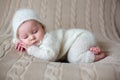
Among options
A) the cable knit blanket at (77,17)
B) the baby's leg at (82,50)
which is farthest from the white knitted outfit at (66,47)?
the cable knit blanket at (77,17)

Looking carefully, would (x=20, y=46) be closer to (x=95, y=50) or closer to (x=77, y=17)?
(x=95, y=50)

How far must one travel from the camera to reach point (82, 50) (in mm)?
1047

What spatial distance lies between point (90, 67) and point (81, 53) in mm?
157

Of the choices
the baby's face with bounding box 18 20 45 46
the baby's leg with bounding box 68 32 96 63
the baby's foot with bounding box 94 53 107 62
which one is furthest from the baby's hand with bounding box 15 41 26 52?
the baby's foot with bounding box 94 53 107 62

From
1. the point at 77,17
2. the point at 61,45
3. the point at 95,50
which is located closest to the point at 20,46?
the point at 61,45

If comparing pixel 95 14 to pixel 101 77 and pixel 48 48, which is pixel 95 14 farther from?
pixel 101 77

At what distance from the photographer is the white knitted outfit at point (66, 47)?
1.01 m

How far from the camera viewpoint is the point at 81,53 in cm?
104

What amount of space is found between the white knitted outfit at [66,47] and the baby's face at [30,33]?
0.03m

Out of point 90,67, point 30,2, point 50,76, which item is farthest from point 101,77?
point 30,2

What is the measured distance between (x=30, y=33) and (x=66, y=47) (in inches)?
6.6

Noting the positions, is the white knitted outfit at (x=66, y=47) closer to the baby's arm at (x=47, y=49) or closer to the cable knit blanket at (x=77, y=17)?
the baby's arm at (x=47, y=49)

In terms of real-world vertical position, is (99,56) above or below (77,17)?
below

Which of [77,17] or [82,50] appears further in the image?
[77,17]
